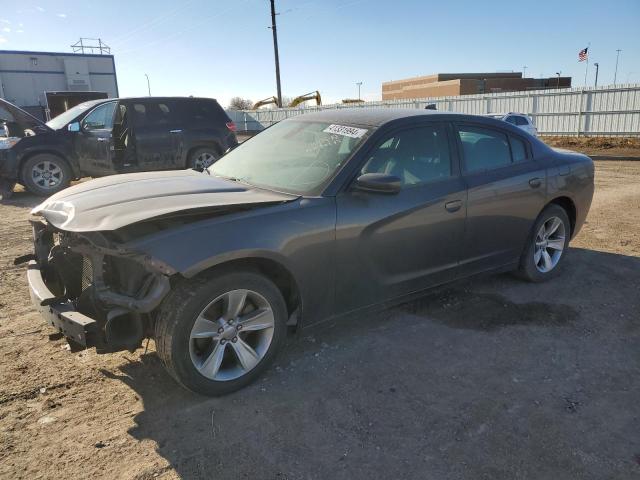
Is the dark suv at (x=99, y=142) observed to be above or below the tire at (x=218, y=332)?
above

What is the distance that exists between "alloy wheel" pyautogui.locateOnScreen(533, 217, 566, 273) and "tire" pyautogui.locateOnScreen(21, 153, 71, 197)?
8.79m

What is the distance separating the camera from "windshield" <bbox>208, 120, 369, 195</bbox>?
3.55 metres

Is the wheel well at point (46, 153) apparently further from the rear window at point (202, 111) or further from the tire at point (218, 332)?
the tire at point (218, 332)

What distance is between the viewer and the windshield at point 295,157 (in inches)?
140

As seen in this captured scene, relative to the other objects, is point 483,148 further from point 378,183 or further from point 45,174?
point 45,174

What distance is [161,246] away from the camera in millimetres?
2719

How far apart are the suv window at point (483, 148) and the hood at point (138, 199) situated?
172cm

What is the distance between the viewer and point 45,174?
9.85m

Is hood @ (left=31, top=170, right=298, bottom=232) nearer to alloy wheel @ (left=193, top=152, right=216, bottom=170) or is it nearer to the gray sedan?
the gray sedan

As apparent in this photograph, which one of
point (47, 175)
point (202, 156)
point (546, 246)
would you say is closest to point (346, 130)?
point (546, 246)

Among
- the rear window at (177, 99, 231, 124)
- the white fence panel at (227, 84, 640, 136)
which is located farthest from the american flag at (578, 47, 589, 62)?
the rear window at (177, 99, 231, 124)

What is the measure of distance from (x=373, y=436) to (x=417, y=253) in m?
1.52

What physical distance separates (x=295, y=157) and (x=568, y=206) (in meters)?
3.04

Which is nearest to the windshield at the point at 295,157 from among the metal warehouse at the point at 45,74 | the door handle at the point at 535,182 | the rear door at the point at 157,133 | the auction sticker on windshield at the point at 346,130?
the auction sticker on windshield at the point at 346,130
